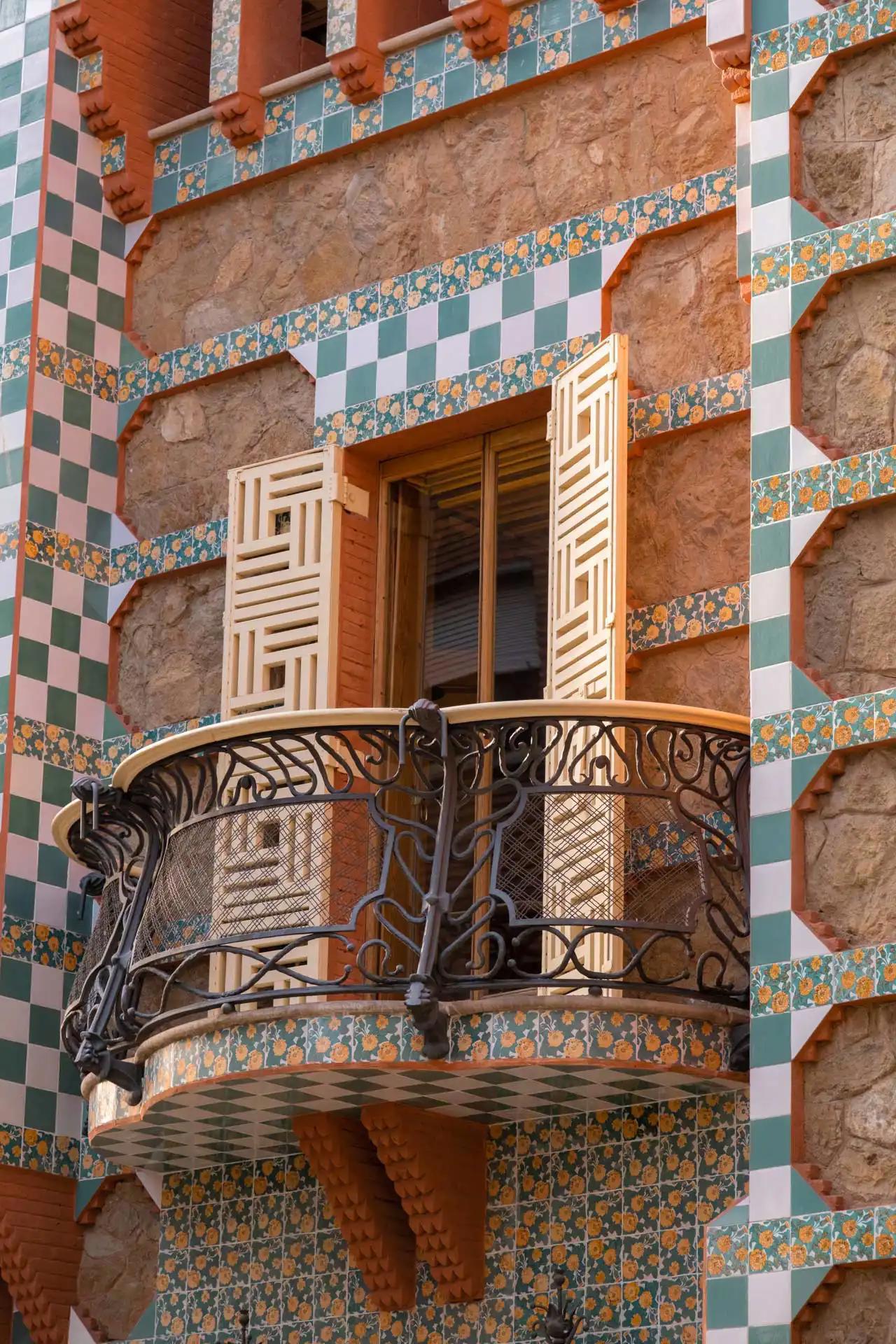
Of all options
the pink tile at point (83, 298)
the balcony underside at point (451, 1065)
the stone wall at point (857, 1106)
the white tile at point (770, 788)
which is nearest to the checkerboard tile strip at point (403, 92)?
the pink tile at point (83, 298)

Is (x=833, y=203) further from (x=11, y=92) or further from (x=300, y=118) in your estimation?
(x=11, y=92)

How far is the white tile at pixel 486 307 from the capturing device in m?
13.4

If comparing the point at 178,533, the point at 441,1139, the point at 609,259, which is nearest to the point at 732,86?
the point at 609,259

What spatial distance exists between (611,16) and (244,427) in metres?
2.58

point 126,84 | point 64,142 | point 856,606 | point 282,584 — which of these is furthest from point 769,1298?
point 126,84

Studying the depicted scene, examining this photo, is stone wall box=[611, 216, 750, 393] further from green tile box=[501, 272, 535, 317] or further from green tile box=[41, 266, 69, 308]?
green tile box=[41, 266, 69, 308]

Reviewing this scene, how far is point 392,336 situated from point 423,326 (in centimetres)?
18

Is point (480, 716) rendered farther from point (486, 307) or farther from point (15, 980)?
point (15, 980)

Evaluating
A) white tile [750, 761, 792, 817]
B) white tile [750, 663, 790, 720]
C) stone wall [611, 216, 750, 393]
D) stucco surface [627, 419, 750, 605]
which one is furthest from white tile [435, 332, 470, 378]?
white tile [750, 761, 792, 817]

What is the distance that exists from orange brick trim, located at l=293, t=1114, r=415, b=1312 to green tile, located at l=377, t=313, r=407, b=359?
3.53m

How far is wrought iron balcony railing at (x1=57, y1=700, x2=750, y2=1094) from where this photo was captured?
11484 mm

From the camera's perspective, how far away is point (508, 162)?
1367cm

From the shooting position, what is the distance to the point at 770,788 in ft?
37.1

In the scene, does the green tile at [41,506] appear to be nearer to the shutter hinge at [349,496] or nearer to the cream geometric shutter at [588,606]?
the shutter hinge at [349,496]
